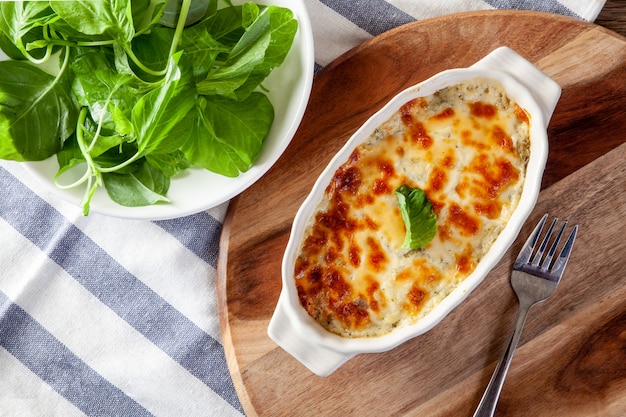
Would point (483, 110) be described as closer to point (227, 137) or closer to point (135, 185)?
point (227, 137)

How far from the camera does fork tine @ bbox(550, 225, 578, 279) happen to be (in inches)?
65.4

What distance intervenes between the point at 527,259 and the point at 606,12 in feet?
2.37

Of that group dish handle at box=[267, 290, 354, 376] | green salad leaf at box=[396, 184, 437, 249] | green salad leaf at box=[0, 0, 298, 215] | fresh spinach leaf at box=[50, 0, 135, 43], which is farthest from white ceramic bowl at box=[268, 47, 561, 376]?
fresh spinach leaf at box=[50, 0, 135, 43]

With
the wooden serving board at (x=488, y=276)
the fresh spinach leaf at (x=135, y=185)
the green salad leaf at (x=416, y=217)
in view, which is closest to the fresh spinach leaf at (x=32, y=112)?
the fresh spinach leaf at (x=135, y=185)

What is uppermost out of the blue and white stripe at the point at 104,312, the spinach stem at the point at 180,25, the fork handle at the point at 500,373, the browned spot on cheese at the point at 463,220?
the spinach stem at the point at 180,25

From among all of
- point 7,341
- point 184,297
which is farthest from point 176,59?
point 7,341

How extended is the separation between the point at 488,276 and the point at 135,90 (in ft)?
3.40

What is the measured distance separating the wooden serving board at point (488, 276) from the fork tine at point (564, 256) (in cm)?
6

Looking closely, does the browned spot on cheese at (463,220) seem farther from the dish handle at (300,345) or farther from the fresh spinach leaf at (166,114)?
the fresh spinach leaf at (166,114)

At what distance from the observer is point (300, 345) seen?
1602mm

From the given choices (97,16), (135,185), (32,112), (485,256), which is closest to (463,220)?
(485,256)

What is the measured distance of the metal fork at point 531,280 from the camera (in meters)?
1.67

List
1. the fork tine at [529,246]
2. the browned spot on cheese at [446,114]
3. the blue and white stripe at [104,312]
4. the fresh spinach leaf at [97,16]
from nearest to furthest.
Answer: the fresh spinach leaf at [97,16] → the browned spot on cheese at [446,114] → the fork tine at [529,246] → the blue and white stripe at [104,312]

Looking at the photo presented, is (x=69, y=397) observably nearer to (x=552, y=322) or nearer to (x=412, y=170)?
(x=412, y=170)
